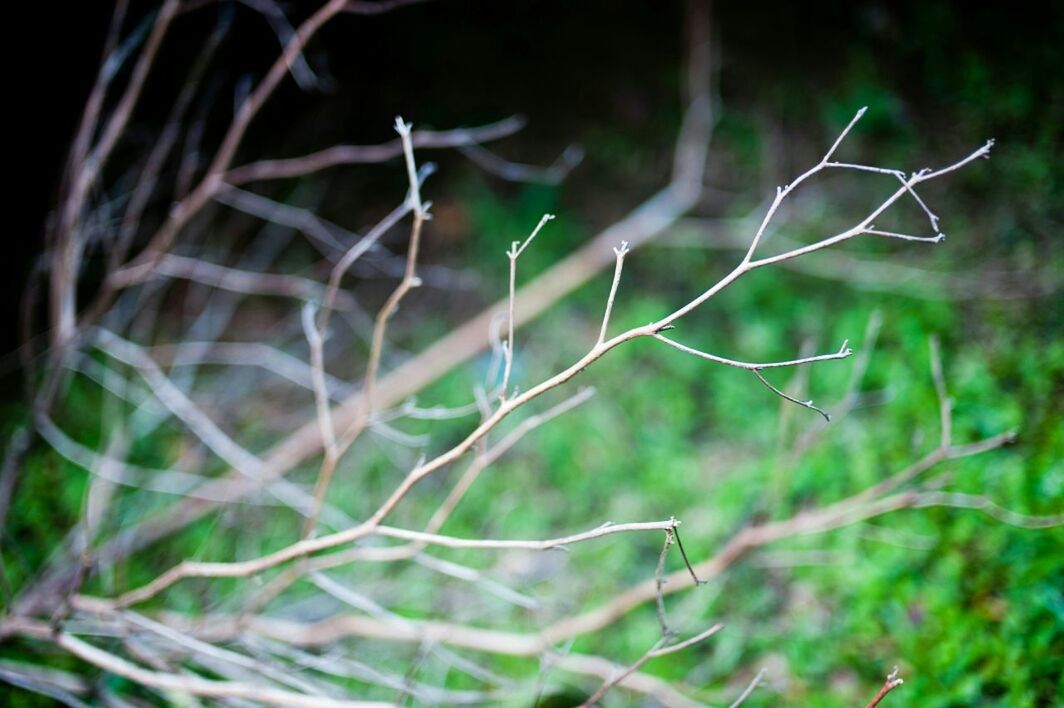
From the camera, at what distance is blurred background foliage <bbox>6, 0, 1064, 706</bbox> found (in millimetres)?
1992

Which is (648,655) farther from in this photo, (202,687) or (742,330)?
(742,330)

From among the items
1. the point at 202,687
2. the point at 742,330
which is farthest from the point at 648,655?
the point at 742,330

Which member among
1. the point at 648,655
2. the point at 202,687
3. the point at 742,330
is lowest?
the point at 202,687

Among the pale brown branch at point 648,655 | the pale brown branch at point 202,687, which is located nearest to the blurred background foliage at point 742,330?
the pale brown branch at point 648,655

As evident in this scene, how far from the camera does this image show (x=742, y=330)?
2773 mm

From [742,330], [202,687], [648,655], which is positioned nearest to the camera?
[648,655]

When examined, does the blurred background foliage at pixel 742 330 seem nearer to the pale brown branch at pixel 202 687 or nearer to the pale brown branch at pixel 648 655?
the pale brown branch at pixel 648 655

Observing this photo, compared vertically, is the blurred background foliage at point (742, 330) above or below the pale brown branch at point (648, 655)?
above

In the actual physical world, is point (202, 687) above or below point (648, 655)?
below

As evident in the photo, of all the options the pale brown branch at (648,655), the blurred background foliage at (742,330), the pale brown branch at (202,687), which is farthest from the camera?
the blurred background foliage at (742,330)

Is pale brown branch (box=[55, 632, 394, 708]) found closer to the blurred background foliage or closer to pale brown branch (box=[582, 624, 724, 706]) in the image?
pale brown branch (box=[582, 624, 724, 706])

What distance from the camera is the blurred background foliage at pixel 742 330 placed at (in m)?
1.99

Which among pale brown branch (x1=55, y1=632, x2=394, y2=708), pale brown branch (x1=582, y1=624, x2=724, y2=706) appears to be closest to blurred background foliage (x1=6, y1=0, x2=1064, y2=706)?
pale brown branch (x1=582, y1=624, x2=724, y2=706)

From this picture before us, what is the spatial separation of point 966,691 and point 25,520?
11.6ft
